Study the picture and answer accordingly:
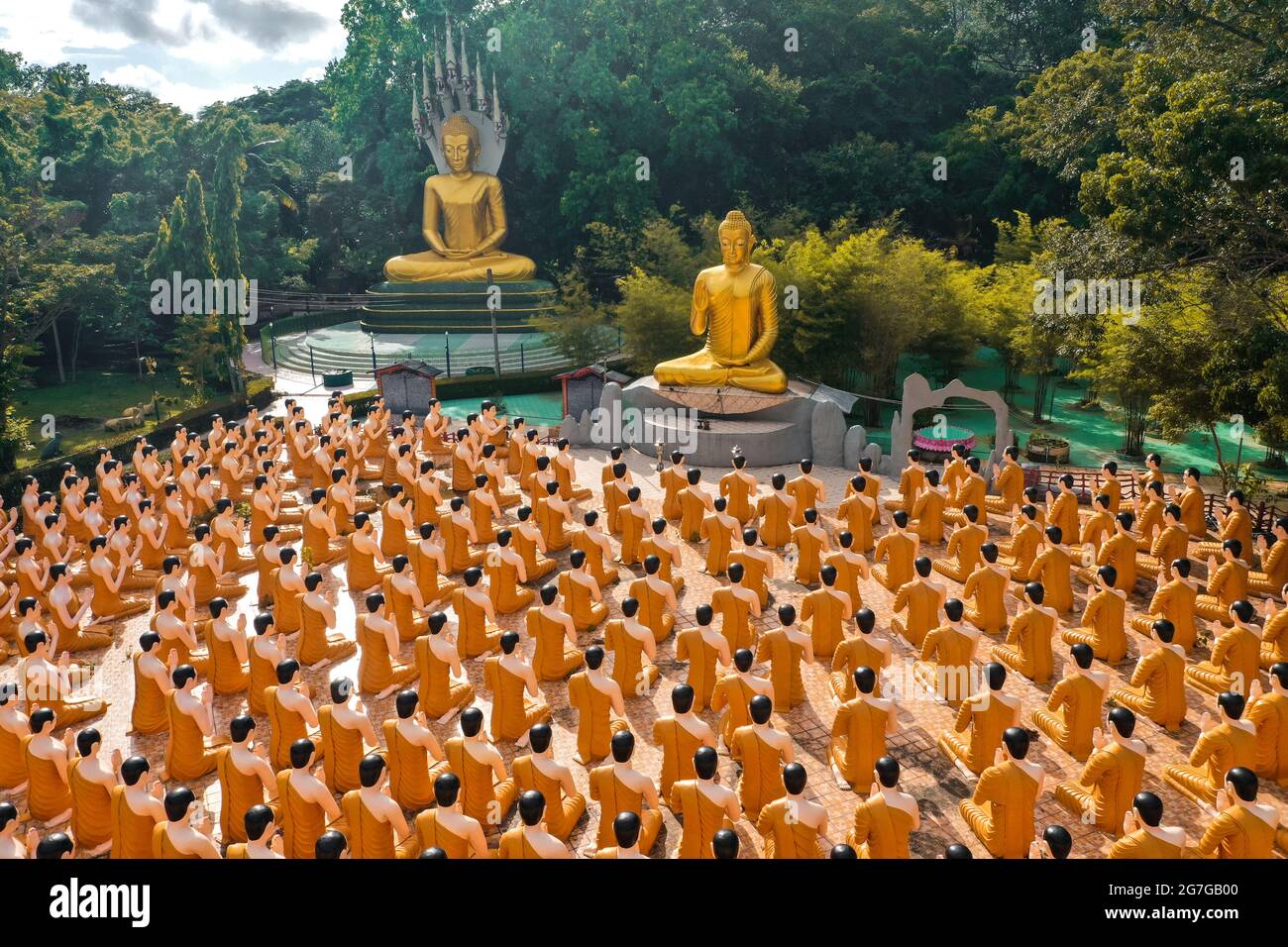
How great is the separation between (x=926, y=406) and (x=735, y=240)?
459 centimetres

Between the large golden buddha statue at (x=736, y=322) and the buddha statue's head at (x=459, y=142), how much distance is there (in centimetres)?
1440

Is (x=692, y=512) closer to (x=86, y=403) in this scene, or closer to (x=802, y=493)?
(x=802, y=493)

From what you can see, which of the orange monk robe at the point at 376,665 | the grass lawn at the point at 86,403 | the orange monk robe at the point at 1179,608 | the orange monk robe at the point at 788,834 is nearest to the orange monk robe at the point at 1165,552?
the orange monk robe at the point at 1179,608

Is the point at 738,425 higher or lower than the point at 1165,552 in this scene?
higher

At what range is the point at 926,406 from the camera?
15812mm

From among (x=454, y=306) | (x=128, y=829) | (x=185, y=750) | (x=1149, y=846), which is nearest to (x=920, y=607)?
(x=1149, y=846)

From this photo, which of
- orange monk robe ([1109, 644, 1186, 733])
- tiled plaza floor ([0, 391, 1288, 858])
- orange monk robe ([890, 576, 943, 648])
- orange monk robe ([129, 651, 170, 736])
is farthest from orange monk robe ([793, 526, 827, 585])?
orange monk robe ([129, 651, 170, 736])

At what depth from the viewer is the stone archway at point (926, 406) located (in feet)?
49.1

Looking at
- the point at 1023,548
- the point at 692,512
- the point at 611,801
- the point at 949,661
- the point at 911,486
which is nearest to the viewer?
the point at 611,801

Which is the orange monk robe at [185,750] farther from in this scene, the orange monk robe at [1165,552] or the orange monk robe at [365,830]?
the orange monk robe at [1165,552]

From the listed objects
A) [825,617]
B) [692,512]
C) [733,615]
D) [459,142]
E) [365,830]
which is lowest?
[365,830]

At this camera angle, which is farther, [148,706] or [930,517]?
[930,517]

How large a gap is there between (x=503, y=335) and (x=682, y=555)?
53.0ft
